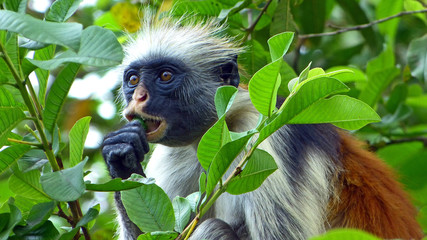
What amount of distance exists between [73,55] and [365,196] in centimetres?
276

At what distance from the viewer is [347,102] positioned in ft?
8.29

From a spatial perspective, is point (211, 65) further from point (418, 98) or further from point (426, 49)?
point (418, 98)

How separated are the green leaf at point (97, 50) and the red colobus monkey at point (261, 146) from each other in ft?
5.56

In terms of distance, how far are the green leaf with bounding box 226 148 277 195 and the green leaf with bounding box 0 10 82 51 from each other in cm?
92

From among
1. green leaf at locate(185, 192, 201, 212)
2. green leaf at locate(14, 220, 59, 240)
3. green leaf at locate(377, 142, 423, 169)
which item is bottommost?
green leaf at locate(377, 142, 423, 169)

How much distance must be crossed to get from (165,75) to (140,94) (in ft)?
1.30

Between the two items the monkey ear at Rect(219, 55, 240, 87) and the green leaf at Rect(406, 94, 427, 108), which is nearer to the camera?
the monkey ear at Rect(219, 55, 240, 87)

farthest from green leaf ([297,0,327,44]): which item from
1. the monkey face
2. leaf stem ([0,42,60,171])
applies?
leaf stem ([0,42,60,171])


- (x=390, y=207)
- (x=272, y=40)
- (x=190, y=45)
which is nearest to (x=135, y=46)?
(x=190, y=45)

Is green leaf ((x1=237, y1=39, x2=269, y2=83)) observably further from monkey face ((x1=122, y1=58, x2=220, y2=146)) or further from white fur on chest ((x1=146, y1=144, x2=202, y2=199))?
white fur on chest ((x1=146, y1=144, x2=202, y2=199))

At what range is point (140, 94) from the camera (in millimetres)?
4230

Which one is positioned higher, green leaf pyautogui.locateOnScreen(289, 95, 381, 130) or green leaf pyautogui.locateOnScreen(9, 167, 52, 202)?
green leaf pyautogui.locateOnScreen(289, 95, 381, 130)

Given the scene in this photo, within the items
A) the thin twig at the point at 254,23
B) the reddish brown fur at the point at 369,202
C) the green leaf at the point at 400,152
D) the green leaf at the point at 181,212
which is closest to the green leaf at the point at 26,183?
the green leaf at the point at 181,212

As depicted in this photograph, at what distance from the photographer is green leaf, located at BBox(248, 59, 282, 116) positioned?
2.42 metres
